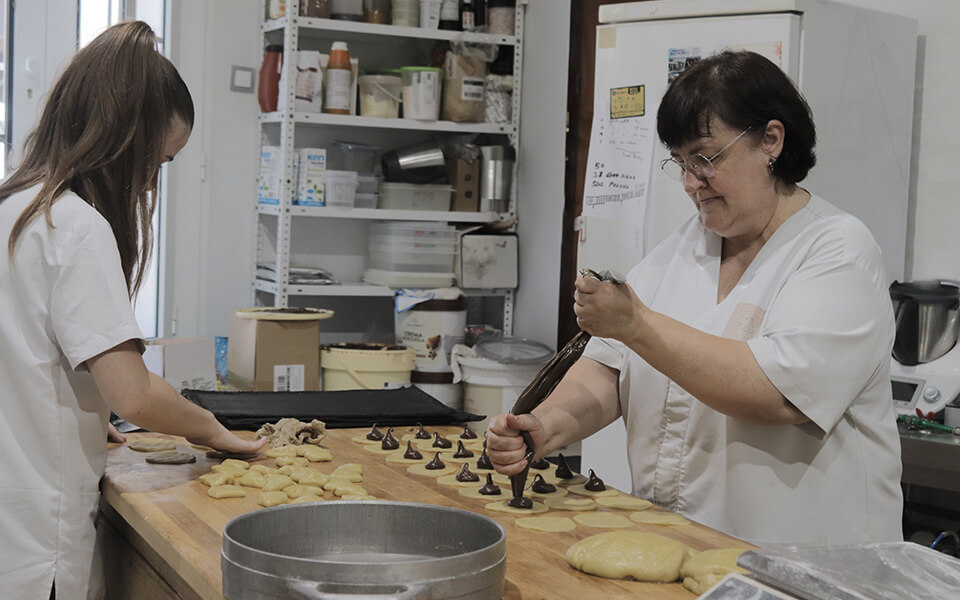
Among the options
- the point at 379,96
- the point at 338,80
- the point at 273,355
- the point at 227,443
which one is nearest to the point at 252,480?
the point at 227,443

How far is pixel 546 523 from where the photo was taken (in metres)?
1.47

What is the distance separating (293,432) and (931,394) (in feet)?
5.46

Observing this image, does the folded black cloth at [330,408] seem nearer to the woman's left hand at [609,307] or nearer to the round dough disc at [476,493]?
the round dough disc at [476,493]

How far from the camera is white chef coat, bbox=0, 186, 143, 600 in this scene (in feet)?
4.99

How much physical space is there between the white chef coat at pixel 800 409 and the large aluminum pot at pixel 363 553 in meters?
0.62

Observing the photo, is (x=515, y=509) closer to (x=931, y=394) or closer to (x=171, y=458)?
(x=171, y=458)

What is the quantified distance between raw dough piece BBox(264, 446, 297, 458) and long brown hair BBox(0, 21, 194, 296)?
0.48m

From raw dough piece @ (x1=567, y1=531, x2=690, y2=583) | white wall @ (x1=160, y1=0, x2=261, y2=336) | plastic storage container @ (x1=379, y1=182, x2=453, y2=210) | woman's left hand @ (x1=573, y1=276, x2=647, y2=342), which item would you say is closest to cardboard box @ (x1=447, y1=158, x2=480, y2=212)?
plastic storage container @ (x1=379, y1=182, x2=453, y2=210)

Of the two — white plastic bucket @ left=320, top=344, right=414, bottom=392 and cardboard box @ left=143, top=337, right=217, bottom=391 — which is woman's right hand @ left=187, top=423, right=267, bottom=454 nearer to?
cardboard box @ left=143, top=337, right=217, bottom=391

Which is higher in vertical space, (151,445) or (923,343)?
(923,343)

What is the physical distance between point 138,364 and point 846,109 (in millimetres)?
2183

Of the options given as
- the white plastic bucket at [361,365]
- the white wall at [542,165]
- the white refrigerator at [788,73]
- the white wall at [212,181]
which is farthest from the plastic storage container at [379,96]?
the white refrigerator at [788,73]

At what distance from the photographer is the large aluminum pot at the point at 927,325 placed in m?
2.62

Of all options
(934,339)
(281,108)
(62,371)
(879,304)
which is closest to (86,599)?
(62,371)
